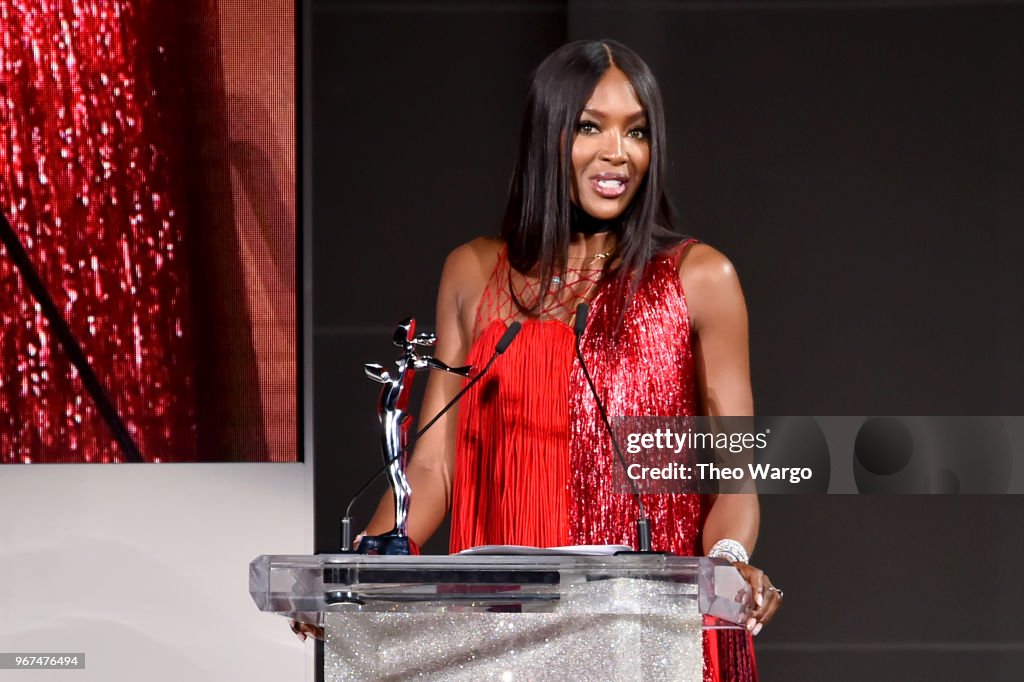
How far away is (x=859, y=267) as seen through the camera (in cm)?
321

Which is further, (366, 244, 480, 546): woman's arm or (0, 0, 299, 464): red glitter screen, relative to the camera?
(0, 0, 299, 464): red glitter screen

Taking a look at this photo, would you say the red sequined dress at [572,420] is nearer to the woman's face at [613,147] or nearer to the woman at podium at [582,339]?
the woman at podium at [582,339]

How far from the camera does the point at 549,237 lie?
8.18 feet

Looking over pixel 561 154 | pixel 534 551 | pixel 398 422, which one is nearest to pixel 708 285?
pixel 561 154

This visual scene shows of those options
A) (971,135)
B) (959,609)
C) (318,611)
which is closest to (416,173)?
(971,135)

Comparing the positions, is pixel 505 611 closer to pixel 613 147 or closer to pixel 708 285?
pixel 708 285

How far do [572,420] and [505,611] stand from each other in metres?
0.90

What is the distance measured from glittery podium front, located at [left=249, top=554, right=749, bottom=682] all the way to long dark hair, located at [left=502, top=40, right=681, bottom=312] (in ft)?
3.37

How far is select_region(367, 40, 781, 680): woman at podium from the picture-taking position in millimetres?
2355

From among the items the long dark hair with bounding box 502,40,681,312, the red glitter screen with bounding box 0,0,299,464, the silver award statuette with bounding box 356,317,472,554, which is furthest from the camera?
the red glitter screen with bounding box 0,0,299,464

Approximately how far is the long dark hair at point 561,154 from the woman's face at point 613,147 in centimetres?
1

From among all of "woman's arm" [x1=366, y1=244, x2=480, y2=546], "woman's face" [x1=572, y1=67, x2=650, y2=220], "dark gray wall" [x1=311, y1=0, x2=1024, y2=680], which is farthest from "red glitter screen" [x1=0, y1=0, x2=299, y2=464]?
"woman's face" [x1=572, y1=67, x2=650, y2=220]

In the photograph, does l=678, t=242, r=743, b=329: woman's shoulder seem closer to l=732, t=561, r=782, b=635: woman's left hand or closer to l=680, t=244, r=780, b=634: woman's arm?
l=680, t=244, r=780, b=634: woman's arm

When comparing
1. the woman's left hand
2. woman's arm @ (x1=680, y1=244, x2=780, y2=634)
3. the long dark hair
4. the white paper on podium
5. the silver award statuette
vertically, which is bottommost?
the woman's left hand
